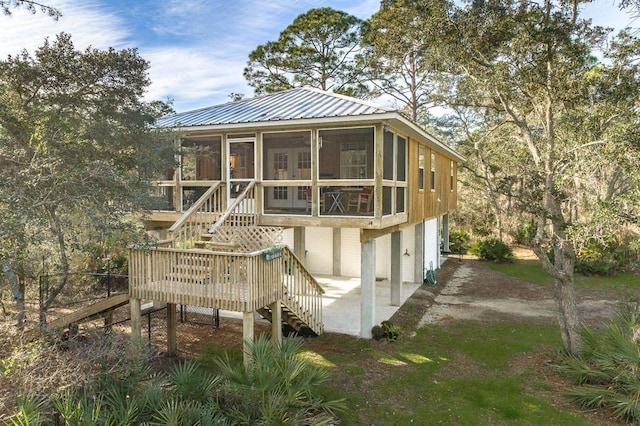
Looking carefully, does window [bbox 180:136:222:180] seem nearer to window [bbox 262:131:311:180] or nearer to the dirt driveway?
window [bbox 262:131:311:180]

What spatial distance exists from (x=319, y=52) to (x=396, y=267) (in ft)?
55.3

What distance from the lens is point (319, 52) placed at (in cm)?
2472

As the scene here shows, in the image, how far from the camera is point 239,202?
31.3 ft

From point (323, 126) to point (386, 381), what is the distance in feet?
17.8

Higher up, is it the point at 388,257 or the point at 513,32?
the point at 513,32

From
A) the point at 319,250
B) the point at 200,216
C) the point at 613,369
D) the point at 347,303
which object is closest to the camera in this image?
the point at 613,369

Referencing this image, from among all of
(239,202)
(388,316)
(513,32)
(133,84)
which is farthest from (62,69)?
(388,316)

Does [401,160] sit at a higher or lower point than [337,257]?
higher

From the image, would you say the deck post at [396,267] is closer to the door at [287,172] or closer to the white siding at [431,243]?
the door at [287,172]

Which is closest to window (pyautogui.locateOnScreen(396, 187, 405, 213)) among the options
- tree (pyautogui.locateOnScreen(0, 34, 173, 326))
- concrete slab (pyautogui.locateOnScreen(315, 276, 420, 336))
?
concrete slab (pyautogui.locateOnScreen(315, 276, 420, 336))

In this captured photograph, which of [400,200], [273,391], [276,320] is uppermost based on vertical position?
[400,200]

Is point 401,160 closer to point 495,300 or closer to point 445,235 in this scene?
point 495,300

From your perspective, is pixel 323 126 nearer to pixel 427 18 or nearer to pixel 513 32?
pixel 427 18

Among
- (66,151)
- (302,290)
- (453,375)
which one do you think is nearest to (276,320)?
(302,290)
